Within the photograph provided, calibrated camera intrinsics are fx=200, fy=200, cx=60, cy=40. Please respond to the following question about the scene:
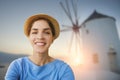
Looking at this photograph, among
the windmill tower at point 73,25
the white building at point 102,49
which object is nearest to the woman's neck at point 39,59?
the windmill tower at point 73,25

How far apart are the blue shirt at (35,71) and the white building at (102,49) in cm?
241

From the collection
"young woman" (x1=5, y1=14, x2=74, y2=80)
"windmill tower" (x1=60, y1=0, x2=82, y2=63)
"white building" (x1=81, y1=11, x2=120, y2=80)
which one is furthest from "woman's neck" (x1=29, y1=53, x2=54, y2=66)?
"white building" (x1=81, y1=11, x2=120, y2=80)

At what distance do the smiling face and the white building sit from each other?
2.40 meters

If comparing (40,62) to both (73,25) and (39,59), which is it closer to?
(39,59)

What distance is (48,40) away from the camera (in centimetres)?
107

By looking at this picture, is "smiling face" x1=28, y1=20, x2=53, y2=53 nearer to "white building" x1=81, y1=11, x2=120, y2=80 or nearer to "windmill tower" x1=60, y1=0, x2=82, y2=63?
"windmill tower" x1=60, y1=0, x2=82, y2=63

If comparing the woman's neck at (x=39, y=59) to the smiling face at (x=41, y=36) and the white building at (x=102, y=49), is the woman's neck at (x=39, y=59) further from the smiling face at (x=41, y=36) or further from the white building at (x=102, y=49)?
the white building at (x=102, y=49)

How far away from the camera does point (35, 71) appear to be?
1003mm

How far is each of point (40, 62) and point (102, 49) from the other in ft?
8.89

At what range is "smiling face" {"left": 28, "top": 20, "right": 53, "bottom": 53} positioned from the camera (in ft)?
3.47

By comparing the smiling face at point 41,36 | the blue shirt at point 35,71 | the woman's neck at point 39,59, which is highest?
the smiling face at point 41,36

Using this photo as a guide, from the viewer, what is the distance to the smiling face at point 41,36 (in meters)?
1.06

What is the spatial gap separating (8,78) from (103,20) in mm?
3577

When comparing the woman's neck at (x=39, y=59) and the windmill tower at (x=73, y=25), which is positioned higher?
the windmill tower at (x=73, y=25)
